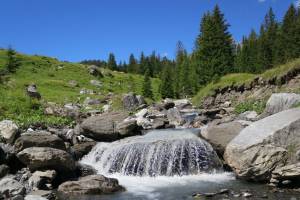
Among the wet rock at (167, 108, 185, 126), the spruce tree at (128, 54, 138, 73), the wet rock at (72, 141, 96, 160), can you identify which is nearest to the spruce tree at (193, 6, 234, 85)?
the wet rock at (167, 108, 185, 126)

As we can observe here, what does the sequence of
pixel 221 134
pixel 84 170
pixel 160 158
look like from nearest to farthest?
pixel 160 158 → pixel 221 134 → pixel 84 170

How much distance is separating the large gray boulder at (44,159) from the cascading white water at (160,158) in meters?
3.44

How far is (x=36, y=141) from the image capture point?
70.4 feet

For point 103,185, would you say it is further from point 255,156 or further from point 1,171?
point 255,156

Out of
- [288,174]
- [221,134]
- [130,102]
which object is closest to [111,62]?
[130,102]

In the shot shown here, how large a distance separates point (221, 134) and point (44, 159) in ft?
31.4

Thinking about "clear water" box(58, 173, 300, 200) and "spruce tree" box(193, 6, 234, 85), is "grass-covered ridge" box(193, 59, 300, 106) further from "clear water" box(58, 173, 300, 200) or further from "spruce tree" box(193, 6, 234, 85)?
"clear water" box(58, 173, 300, 200)

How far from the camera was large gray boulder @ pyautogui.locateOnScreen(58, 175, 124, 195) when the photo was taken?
1775 cm

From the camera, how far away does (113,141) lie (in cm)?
2669

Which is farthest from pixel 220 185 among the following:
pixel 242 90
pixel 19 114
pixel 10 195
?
pixel 242 90

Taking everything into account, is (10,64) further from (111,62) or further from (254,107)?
(111,62)

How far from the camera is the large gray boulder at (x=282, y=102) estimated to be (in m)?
23.9

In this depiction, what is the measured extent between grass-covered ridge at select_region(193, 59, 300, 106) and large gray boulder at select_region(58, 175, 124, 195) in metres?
23.3

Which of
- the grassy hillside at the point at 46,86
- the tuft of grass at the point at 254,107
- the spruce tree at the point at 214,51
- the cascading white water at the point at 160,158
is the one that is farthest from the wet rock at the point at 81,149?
the spruce tree at the point at 214,51
